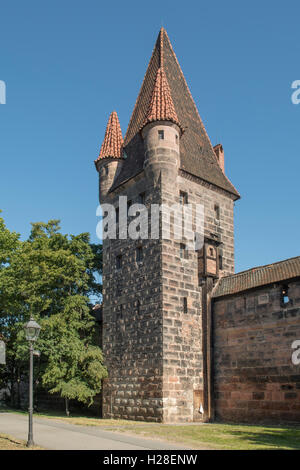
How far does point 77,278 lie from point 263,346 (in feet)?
36.5

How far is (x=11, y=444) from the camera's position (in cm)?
1291

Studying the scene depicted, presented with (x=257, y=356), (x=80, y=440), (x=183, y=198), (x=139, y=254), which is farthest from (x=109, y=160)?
(x=80, y=440)

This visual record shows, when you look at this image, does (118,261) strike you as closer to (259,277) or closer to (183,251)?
(183,251)

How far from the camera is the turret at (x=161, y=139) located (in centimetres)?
2509

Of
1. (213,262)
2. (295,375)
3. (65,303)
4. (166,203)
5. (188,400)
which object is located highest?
(166,203)

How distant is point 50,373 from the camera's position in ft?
82.7

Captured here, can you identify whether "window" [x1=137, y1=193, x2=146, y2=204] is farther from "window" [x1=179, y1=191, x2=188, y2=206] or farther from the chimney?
the chimney

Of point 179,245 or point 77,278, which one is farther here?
point 77,278

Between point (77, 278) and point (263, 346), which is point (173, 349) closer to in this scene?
point (263, 346)

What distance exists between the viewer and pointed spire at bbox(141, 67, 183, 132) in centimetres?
2557

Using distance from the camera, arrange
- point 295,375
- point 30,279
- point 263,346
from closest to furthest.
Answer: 1. point 295,375
2. point 263,346
3. point 30,279

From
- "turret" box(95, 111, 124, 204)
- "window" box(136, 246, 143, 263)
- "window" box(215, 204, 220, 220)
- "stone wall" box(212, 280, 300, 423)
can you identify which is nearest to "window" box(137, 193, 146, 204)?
"window" box(136, 246, 143, 263)

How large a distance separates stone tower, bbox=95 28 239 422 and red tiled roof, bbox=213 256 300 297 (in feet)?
2.67
